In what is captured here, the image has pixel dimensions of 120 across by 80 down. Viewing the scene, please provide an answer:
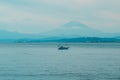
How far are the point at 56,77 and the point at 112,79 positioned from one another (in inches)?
244

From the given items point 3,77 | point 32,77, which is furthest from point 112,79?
point 3,77

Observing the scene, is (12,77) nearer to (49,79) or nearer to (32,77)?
(32,77)

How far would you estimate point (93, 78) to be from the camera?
3528 centimetres

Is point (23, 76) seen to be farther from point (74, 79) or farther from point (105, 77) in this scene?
point (105, 77)

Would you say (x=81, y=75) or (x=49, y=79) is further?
(x=81, y=75)

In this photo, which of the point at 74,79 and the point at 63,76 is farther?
the point at 63,76

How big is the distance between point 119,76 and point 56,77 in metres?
6.89

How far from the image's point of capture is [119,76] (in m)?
36.7

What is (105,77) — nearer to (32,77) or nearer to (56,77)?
(56,77)

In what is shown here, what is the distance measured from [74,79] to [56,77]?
2.62 metres

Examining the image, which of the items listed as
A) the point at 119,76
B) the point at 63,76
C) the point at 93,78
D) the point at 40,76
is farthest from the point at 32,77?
the point at 119,76

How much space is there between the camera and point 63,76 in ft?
123

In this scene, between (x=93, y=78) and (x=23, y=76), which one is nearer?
(x=93, y=78)

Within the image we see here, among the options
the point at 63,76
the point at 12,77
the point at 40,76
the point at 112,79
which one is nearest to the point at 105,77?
the point at 112,79
